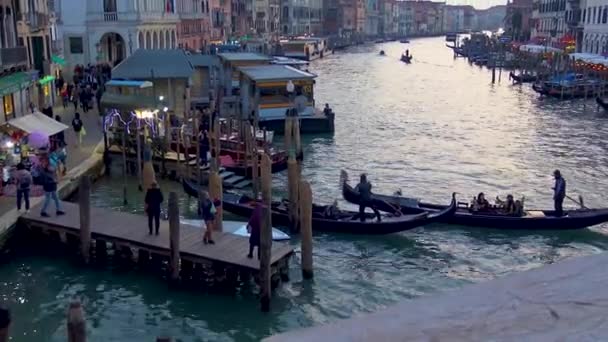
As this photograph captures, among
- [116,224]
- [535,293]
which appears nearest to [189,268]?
[116,224]

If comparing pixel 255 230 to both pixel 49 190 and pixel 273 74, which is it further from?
pixel 273 74

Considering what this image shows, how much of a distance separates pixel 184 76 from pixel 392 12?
477 ft

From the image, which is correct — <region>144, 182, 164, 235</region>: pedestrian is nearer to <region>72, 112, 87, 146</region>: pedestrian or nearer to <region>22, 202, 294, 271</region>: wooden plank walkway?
<region>22, 202, 294, 271</region>: wooden plank walkway

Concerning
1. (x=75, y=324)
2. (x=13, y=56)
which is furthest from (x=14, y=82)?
(x=75, y=324)

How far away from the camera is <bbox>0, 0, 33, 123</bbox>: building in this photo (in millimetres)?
19188

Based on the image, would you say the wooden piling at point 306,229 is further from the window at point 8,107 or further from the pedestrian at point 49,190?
the window at point 8,107

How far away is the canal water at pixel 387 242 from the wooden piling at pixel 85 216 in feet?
1.20

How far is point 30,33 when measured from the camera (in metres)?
24.0

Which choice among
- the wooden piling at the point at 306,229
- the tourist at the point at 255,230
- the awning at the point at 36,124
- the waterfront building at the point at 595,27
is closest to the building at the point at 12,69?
the awning at the point at 36,124

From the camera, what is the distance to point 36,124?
17.0 metres

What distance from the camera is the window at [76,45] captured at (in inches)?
1454

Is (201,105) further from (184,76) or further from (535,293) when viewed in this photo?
(535,293)

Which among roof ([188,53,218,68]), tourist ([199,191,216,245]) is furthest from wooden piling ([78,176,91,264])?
roof ([188,53,218,68])

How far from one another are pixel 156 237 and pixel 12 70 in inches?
417
